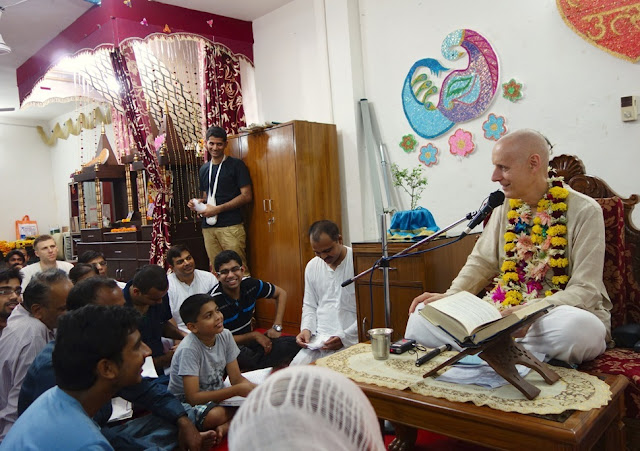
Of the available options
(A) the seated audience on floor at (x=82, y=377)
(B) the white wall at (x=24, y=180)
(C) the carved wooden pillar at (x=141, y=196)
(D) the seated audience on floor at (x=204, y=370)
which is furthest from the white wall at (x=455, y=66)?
(B) the white wall at (x=24, y=180)

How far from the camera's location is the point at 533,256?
2.68m

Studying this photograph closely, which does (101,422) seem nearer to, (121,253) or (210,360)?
(210,360)

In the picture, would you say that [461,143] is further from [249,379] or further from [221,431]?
[221,431]

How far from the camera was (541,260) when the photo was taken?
2627mm

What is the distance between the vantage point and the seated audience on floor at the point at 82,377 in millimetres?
1357

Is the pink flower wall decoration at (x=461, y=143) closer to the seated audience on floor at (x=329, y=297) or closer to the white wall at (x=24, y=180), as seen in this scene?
the seated audience on floor at (x=329, y=297)

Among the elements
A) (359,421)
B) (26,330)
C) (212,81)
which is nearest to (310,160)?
(212,81)

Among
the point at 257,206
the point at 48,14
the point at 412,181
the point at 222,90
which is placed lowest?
the point at 257,206

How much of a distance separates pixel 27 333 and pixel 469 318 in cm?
204

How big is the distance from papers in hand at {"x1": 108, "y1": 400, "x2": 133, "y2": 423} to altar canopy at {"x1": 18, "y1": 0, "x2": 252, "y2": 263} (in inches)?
116

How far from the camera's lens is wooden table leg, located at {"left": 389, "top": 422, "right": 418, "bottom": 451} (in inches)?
95.9

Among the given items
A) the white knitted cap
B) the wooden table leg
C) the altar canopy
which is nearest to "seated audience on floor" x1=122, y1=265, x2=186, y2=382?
the wooden table leg

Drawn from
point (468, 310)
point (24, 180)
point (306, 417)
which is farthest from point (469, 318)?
point (24, 180)

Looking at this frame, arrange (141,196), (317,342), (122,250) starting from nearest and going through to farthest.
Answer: (317,342) → (122,250) → (141,196)
